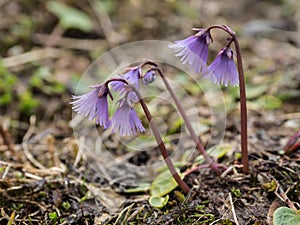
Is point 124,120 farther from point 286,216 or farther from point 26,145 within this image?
point 26,145

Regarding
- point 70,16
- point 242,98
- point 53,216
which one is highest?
point 70,16

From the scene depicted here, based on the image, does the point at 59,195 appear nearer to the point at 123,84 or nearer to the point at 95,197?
the point at 95,197

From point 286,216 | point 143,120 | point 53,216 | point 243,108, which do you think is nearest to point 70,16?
point 143,120

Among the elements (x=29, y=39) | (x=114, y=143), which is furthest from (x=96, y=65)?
(x=114, y=143)

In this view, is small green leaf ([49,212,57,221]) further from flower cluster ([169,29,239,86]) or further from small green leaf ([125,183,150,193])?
flower cluster ([169,29,239,86])

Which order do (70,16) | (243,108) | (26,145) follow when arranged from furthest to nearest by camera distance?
1. (70,16)
2. (26,145)
3. (243,108)

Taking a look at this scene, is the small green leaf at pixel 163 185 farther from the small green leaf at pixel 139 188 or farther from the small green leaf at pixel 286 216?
the small green leaf at pixel 286 216

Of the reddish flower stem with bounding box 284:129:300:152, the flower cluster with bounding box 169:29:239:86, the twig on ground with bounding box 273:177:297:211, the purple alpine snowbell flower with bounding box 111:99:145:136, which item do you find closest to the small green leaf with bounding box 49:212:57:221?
the purple alpine snowbell flower with bounding box 111:99:145:136
